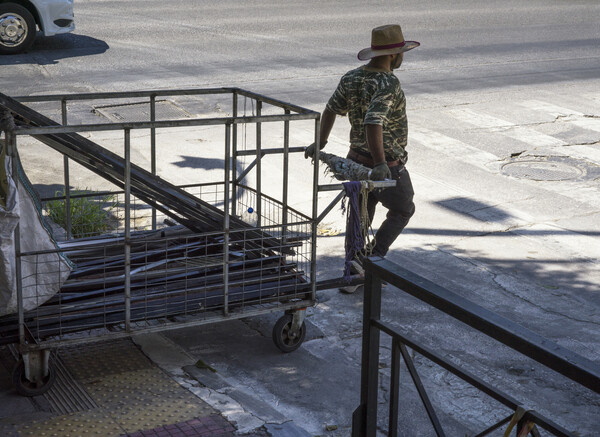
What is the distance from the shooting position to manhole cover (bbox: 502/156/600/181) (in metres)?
9.23

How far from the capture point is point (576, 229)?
775 centimetres

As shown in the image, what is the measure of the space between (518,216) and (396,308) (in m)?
2.49

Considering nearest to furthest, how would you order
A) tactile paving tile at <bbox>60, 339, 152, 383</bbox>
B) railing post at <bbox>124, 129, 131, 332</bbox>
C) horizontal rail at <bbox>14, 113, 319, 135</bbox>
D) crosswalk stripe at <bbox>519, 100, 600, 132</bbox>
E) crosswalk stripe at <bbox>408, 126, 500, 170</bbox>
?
horizontal rail at <bbox>14, 113, 319, 135</bbox> < railing post at <bbox>124, 129, 131, 332</bbox> < tactile paving tile at <bbox>60, 339, 152, 383</bbox> < crosswalk stripe at <bbox>408, 126, 500, 170</bbox> < crosswalk stripe at <bbox>519, 100, 600, 132</bbox>

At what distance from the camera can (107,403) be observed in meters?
4.52

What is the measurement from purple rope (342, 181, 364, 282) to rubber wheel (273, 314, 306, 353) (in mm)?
571

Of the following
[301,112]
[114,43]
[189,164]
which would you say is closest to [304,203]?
[189,164]

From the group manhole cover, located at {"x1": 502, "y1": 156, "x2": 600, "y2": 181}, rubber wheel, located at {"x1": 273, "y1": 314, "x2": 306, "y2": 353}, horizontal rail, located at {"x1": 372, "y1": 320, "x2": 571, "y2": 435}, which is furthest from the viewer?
Answer: manhole cover, located at {"x1": 502, "y1": 156, "x2": 600, "y2": 181}

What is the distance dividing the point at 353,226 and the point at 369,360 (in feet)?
8.40

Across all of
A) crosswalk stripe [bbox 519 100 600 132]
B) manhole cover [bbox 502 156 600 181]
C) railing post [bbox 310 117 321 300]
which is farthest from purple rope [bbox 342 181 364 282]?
crosswalk stripe [bbox 519 100 600 132]

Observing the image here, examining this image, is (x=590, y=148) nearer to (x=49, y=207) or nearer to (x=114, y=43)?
(x=49, y=207)

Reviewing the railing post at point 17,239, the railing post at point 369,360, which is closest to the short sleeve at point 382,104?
the railing post at point 17,239

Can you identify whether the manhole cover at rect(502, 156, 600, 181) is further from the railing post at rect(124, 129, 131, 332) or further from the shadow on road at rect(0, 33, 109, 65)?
the shadow on road at rect(0, 33, 109, 65)

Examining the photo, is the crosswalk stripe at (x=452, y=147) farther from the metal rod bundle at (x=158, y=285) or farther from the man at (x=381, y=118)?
the metal rod bundle at (x=158, y=285)

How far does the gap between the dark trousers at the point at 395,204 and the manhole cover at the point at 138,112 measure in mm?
4934
